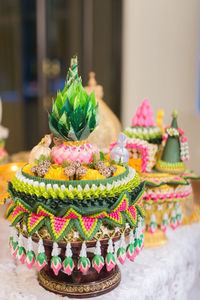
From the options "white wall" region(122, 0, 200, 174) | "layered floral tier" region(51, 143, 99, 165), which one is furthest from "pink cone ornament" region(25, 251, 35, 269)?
"white wall" region(122, 0, 200, 174)

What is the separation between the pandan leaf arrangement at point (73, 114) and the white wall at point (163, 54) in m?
2.55

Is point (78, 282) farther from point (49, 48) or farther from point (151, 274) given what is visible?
point (49, 48)

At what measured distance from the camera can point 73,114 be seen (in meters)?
0.90

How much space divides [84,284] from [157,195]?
0.36 metres

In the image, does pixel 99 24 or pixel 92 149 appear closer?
pixel 92 149

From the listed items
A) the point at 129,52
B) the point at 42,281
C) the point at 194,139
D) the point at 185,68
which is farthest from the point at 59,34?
the point at 42,281

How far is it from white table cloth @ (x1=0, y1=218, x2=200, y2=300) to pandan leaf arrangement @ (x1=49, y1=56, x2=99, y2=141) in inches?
14.4

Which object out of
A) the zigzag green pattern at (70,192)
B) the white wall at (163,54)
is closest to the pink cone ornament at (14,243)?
the zigzag green pattern at (70,192)

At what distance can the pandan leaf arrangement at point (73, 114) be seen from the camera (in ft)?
2.98

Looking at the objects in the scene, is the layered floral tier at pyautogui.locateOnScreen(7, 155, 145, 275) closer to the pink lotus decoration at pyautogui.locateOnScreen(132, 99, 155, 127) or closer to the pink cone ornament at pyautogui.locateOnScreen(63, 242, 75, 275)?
the pink cone ornament at pyautogui.locateOnScreen(63, 242, 75, 275)

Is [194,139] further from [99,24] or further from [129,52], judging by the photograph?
[99,24]

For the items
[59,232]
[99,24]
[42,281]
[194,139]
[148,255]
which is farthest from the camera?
[99,24]

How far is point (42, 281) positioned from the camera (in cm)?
96

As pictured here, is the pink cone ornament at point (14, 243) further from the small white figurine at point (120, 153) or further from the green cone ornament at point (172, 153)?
the green cone ornament at point (172, 153)
